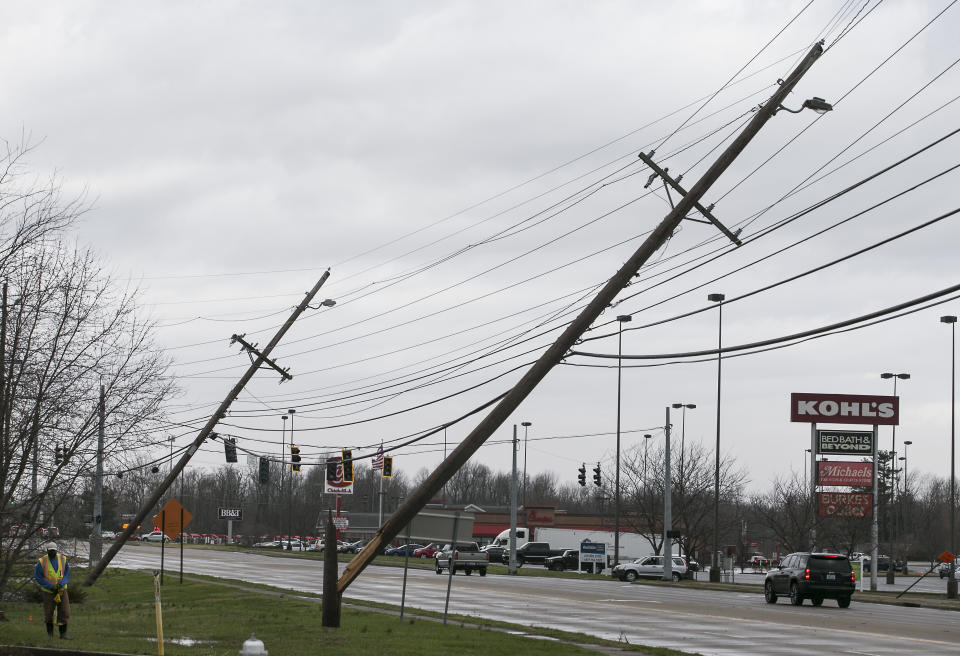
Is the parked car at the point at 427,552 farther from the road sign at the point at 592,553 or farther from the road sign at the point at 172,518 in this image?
the road sign at the point at 172,518

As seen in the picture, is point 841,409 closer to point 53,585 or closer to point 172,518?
point 172,518

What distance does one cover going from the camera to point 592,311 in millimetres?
19000

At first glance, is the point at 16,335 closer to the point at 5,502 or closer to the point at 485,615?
the point at 5,502

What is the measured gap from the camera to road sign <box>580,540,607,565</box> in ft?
227

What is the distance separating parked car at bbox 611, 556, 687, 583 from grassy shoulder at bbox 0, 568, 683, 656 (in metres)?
30.4

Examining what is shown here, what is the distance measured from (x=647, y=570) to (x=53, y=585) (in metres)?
43.5

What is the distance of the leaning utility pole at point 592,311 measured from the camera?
18703 millimetres

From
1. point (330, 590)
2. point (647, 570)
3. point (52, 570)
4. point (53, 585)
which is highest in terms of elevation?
point (52, 570)

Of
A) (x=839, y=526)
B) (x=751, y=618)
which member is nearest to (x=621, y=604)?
(x=751, y=618)

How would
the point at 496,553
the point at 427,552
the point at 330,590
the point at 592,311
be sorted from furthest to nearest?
the point at 427,552
the point at 496,553
the point at 330,590
the point at 592,311

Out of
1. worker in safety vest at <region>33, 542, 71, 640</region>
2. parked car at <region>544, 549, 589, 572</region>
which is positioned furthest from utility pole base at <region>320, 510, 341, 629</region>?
parked car at <region>544, 549, 589, 572</region>

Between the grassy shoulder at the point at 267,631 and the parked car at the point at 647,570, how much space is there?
30398mm

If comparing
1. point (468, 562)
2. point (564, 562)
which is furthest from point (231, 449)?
point (564, 562)

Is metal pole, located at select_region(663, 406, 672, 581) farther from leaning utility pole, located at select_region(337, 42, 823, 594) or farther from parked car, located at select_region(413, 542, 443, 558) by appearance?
leaning utility pole, located at select_region(337, 42, 823, 594)
